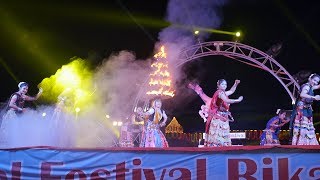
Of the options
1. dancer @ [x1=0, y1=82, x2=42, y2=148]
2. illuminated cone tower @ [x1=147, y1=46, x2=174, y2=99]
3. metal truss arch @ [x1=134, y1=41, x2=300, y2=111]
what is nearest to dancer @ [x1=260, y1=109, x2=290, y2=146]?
metal truss arch @ [x1=134, y1=41, x2=300, y2=111]

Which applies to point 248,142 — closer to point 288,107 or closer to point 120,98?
point 288,107

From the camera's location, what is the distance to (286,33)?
14336 millimetres

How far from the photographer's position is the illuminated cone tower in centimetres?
1444

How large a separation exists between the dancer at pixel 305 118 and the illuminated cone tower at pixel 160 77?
331 inches

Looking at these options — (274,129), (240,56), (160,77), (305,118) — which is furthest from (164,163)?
(240,56)

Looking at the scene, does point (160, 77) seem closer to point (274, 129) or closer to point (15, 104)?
point (274, 129)

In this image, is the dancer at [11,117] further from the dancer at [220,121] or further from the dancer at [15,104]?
the dancer at [220,121]

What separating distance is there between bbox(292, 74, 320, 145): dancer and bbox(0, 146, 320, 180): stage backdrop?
224 centimetres

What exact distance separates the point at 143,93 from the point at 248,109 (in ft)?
13.8

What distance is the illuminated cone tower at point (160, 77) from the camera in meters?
14.4

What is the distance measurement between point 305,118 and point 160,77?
860cm

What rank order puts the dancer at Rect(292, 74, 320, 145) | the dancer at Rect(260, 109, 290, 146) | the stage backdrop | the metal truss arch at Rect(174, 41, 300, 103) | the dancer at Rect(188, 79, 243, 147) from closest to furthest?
the stage backdrop, the dancer at Rect(292, 74, 320, 145), the dancer at Rect(188, 79, 243, 147), the dancer at Rect(260, 109, 290, 146), the metal truss arch at Rect(174, 41, 300, 103)

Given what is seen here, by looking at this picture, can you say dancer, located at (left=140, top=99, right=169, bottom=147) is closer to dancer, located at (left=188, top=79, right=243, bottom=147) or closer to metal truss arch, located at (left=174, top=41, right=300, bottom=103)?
dancer, located at (left=188, top=79, right=243, bottom=147)

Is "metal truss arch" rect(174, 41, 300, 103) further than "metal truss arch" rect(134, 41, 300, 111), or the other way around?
"metal truss arch" rect(134, 41, 300, 111)
